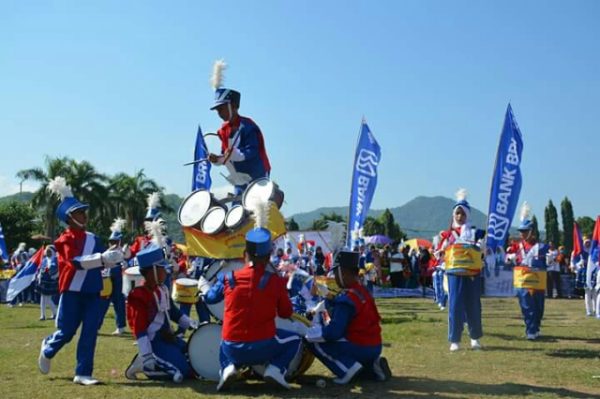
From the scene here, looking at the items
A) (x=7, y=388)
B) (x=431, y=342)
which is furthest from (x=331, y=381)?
(x=431, y=342)

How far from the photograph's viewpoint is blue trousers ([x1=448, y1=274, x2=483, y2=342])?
10.4m

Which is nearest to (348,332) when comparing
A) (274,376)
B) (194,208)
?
(274,376)

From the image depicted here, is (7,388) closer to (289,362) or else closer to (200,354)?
(200,354)

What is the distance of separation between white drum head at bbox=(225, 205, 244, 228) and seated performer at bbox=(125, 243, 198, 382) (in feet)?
2.89

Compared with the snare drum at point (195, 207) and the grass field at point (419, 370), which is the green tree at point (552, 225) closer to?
the grass field at point (419, 370)

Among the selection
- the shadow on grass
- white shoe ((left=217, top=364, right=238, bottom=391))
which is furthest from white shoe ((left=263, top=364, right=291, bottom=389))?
the shadow on grass

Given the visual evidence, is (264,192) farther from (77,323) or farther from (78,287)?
(77,323)

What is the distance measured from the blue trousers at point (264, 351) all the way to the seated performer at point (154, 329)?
31.6 inches

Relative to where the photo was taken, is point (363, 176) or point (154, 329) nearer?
point (154, 329)

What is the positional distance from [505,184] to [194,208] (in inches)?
359

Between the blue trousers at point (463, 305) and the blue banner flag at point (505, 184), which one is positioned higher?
the blue banner flag at point (505, 184)

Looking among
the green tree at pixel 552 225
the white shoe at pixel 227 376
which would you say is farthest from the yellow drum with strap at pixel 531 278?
the green tree at pixel 552 225

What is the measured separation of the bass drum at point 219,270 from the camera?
25.3ft

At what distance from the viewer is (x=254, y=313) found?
678 centimetres
